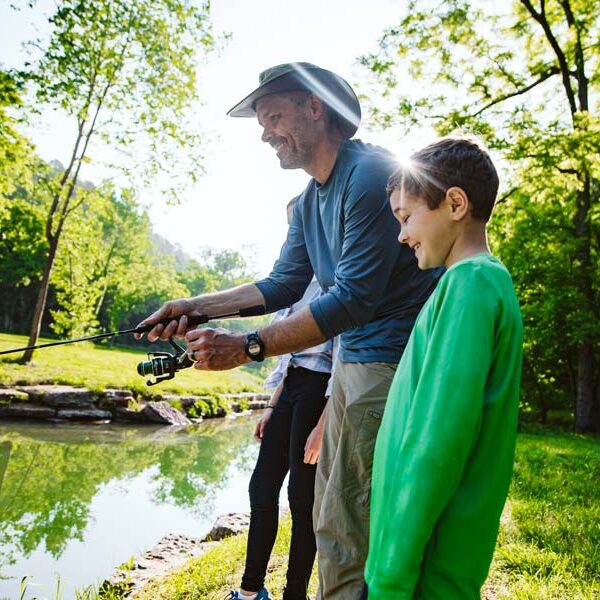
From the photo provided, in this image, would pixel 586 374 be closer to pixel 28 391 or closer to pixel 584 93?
pixel 584 93

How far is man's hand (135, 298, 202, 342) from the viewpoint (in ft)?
8.31

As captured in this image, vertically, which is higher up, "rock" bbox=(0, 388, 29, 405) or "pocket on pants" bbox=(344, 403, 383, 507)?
"pocket on pants" bbox=(344, 403, 383, 507)

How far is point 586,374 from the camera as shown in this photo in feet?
52.5

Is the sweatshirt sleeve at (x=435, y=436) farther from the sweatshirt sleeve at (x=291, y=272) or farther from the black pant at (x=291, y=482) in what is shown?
the sweatshirt sleeve at (x=291, y=272)

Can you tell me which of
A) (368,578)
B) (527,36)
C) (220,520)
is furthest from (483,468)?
(527,36)

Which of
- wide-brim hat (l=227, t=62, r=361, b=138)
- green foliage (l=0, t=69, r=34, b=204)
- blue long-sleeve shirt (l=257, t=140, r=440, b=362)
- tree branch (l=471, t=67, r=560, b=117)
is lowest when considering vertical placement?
blue long-sleeve shirt (l=257, t=140, r=440, b=362)

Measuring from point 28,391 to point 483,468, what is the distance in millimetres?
12096

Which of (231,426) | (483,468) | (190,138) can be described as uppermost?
(190,138)

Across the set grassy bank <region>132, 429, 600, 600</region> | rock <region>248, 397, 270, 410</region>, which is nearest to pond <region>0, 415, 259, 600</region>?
grassy bank <region>132, 429, 600, 600</region>

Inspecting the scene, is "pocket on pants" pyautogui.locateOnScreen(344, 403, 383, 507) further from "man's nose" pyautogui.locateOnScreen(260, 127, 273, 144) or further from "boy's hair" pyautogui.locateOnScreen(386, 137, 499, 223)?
"man's nose" pyautogui.locateOnScreen(260, 127, 273, 144)

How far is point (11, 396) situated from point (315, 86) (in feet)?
35.8

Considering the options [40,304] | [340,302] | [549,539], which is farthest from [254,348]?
[40,304]

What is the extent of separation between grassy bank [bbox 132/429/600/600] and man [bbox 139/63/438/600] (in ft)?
4.64

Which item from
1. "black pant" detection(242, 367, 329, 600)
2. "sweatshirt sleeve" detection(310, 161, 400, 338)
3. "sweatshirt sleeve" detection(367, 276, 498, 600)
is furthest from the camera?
"black pant" detection(242, 367, 329, 600)
